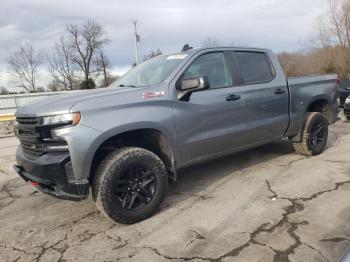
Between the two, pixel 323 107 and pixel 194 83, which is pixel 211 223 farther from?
pixel 323 107

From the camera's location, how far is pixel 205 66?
4871 mm

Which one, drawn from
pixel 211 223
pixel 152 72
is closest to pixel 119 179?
pixel 211 223

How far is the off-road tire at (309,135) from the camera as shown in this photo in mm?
6211

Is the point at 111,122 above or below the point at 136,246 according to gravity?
above

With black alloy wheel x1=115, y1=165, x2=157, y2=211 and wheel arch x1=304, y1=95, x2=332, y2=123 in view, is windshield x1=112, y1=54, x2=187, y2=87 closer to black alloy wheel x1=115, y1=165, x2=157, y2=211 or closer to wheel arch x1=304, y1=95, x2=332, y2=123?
black alloy wheel x1=115, y1=165, x2=157, y2=211

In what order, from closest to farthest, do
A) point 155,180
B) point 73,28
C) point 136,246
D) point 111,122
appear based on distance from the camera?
point 136,246 → point 111,122 → point 155,180 → point 73,28

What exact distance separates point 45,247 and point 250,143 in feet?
10.1

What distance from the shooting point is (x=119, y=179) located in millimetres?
3891

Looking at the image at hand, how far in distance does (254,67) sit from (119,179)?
2836 millimetres

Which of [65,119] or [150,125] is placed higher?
[65,119]

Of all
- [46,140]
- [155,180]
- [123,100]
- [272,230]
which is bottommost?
[272,230]

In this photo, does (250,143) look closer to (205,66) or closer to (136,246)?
(205,66)

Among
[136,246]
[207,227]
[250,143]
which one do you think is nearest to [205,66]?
[250,143]

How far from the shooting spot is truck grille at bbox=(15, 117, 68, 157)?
12.2 feet
